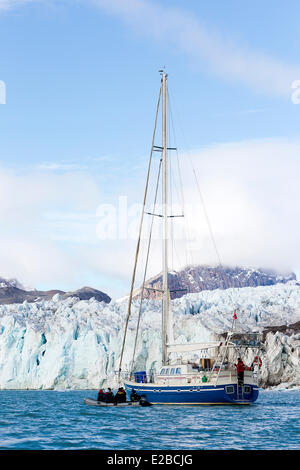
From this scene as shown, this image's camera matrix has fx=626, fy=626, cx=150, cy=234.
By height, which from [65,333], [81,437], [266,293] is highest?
[266,293]

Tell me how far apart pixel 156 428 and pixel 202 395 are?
39.6 feet

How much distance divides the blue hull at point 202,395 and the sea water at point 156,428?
555 mm

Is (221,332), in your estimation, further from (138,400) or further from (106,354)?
(138,400)

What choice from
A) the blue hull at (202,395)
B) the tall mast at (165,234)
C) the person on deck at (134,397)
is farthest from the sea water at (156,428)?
the tall mast at (165,234)

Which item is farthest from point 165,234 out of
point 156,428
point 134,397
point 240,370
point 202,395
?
point 156,428

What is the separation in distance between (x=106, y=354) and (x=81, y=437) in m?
55.0

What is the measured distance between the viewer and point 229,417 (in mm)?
35000

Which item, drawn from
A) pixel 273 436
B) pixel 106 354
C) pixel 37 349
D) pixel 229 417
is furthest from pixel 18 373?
pixel 273 436

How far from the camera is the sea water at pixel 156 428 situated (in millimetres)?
25094

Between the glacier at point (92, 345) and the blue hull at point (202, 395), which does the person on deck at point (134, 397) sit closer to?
the blue hull at point (202, 395)

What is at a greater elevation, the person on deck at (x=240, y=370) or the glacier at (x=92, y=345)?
the glacier at (x=92, y=345)

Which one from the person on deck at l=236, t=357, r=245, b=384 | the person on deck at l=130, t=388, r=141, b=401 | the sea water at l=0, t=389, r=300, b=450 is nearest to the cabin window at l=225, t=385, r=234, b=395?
the person on deck at l=236, t=357, r=245, b=384

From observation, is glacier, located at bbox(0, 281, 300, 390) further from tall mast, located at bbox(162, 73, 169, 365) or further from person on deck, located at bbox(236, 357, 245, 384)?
person on deck, located at bbox(236, 357, 245, 384)

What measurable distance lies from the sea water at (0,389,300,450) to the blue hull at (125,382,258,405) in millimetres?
555
